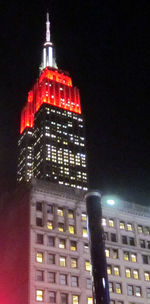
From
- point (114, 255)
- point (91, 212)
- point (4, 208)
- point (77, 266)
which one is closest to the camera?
point (91, 212)

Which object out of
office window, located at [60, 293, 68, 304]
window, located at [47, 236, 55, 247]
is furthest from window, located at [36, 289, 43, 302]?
window, located at [47, 236, 55, 247]

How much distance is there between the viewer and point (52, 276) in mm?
81188

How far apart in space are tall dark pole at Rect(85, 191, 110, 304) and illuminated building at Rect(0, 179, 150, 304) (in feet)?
Result: 49.1

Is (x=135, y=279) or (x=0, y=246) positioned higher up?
(x=0, y=246)

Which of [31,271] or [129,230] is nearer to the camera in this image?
[31,271]

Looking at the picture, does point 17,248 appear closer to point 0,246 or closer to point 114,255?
point 0,246

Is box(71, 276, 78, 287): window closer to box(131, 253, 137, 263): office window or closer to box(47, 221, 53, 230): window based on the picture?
box(47, 221, 53, 230): window

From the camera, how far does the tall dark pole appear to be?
65.7m

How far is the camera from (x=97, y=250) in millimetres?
69000

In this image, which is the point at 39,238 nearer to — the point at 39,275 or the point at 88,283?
the point at 39,275

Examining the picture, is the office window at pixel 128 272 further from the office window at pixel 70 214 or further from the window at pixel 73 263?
Result: the office window at pixel 70 214

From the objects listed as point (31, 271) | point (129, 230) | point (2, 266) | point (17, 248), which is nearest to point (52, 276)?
point (31, 271)

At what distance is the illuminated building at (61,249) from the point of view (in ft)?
265

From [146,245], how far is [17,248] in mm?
28340
